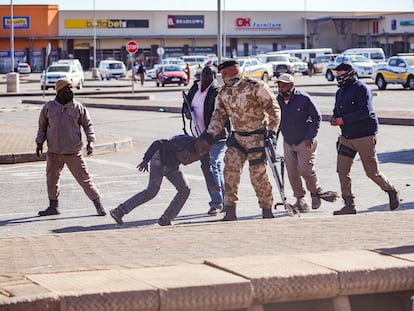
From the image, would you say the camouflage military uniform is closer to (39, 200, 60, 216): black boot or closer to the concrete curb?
(39, 200, 60, 216): black boot

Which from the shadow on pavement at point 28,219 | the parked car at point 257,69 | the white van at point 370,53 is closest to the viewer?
the shadow on pavement at point 28,219

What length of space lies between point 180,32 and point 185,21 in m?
1.35

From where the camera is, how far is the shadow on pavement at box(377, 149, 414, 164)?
1952cm

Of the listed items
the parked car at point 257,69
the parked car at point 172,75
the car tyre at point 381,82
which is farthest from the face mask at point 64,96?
the parked car at point 172,75

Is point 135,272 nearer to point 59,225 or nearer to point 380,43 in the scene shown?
point 59,225

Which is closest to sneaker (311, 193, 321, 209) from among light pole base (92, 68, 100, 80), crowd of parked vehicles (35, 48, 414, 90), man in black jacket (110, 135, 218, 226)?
man in black jacket (110, 135, 218, 226)

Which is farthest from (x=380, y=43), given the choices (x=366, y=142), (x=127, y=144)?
(x=366, y=142)

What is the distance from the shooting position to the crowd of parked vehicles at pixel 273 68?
52.6 metres

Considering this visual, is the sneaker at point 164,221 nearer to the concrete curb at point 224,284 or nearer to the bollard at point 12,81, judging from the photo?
the concrete curb at point 224,284

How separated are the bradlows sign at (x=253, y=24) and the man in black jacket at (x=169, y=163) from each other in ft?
332

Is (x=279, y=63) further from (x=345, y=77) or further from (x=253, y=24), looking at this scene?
(x=345, y=77)

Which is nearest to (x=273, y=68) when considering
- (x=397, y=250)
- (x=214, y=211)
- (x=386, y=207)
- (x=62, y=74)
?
(x=62, y=74)

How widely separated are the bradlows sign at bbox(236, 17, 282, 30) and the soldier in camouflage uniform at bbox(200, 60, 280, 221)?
333ft

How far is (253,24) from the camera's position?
4496 inches
